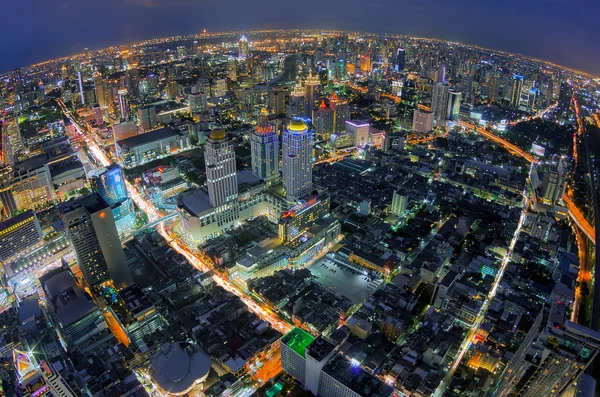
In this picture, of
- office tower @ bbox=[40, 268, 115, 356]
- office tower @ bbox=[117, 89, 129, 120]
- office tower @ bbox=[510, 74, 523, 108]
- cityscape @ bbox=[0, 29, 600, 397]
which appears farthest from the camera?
office tower @ bbox=[510, 74, 523, 108]

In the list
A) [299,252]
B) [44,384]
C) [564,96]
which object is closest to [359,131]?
[299,252]

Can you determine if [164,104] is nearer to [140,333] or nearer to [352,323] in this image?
[140,333]

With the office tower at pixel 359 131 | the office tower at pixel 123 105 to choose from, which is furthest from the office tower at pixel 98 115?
the office tower at pixel 359 131

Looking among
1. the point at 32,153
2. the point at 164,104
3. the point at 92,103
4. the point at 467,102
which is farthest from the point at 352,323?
the point at 92,103

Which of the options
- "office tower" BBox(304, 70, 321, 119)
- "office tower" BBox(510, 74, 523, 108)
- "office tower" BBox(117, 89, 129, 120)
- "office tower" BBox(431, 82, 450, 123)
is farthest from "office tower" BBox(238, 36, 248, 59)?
"office tower" BBox(510, 74, 523, 108)

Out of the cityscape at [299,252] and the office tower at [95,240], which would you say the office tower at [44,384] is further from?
the office tower at [95,240]

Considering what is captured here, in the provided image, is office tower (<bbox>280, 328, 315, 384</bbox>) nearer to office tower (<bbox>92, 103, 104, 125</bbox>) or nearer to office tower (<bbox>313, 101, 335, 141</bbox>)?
office tower (<bbox>313, 101, 335, 141</bbox>)
